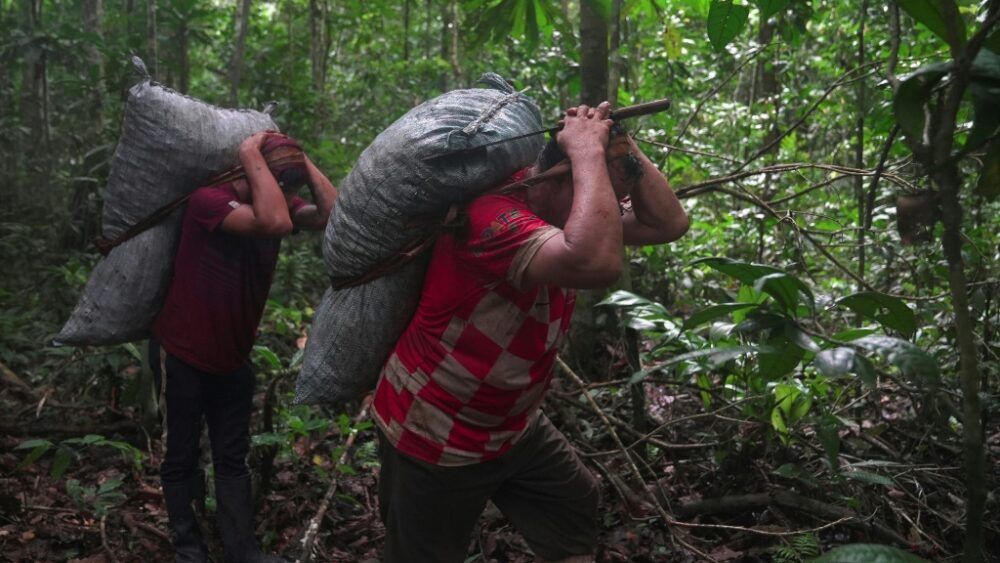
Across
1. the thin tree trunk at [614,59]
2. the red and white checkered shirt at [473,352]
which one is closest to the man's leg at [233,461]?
the red and white checkered shirt at [473,352]

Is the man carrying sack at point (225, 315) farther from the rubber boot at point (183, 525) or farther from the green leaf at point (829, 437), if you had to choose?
the green leaf at point (829, 437)

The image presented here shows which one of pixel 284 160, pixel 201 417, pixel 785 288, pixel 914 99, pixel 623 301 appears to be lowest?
pixel 201 417

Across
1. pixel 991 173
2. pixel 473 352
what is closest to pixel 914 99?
pixel 991 173

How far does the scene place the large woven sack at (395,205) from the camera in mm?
2039

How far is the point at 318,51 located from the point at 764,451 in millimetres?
7152

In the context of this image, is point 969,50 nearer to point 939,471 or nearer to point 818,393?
point 818,393

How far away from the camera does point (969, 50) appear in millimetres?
1362

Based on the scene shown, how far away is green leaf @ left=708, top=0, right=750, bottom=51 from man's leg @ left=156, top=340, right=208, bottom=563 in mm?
2297

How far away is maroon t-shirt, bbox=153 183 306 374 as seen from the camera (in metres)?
3.02

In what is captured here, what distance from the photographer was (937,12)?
4.71ft

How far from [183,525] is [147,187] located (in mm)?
1357

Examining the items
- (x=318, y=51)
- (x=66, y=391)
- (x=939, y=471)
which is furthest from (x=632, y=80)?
(x=66, y=391)

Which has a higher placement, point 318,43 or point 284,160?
point 318,43

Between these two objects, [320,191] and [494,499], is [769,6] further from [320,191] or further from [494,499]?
[320,191]
